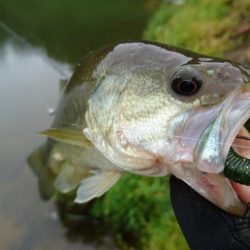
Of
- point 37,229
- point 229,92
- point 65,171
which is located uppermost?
point 229,92

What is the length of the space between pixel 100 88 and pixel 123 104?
0.77 feet

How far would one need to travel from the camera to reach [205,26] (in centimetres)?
645

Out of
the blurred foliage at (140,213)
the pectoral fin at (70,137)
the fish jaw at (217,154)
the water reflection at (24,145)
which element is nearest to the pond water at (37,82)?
the water reflection at (24,145)

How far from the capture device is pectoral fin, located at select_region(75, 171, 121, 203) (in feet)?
8.92

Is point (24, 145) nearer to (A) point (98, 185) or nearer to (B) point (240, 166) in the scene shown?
(A) point (98, 185)

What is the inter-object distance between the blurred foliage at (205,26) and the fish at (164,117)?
2.99m

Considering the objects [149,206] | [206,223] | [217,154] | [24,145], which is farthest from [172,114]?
[24,145]

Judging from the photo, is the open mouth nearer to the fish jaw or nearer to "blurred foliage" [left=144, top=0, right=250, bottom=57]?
the fish jaw

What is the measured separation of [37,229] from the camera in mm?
4094

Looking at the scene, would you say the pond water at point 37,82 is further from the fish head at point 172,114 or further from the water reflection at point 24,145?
the fish head at point 172,114

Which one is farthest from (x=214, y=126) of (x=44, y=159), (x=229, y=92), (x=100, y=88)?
(x=44, y=159)

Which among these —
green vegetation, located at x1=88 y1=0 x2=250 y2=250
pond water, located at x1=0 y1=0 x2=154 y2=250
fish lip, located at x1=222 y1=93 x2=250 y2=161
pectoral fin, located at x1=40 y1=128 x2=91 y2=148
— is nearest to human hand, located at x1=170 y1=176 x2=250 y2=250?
fish lip, located at x1=222 y1=93 x2=250 y2=161

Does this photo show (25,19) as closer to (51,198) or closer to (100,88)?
(51,198)

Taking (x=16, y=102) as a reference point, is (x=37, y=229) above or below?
below
